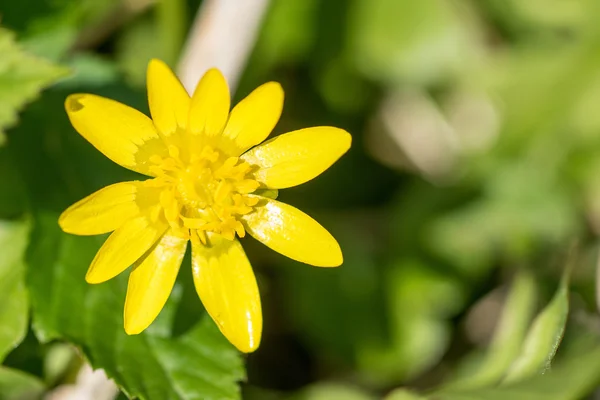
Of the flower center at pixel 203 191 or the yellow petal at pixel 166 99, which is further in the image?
the flower center at pixel 203 191

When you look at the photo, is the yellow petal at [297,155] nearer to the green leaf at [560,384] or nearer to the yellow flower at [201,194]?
the yellow flower at [201,194]

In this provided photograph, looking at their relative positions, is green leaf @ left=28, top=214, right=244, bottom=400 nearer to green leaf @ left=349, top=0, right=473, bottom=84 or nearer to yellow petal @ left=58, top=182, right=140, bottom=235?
yellow petal @ left=58, top=182, right=140, bottom=235

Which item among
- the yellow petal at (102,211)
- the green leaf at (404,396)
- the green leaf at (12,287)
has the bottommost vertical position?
the green leaf at (12,287)

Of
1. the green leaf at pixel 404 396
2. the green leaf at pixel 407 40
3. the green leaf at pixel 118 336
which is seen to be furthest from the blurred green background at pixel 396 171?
the green leaf at pixel 404 396

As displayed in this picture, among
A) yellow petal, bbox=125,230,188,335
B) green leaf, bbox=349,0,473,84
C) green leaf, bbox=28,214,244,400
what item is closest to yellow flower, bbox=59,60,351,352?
yellow petal, bbox=125,230,188,335

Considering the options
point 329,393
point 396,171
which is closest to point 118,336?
point 329,393

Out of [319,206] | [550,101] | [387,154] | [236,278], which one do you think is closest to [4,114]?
[236,278]

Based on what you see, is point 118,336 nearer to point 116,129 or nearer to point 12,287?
point 12,287
